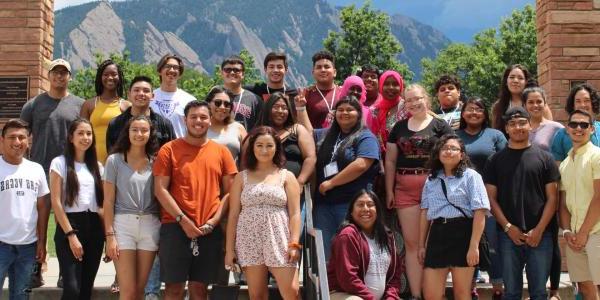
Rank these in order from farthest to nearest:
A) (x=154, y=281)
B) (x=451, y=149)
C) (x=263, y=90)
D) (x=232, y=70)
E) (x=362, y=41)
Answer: (x=362, y=41)
(x=263, y=90)
(x=232, y=70)
(x=154, y=281)
(x=451, y=149)

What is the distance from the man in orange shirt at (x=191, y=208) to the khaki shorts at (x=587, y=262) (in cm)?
292

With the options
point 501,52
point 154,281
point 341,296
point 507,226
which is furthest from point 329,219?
point 501,52

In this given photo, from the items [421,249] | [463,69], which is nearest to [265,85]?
[421,249]

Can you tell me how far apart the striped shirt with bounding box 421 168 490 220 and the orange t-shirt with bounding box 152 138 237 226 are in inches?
68.8

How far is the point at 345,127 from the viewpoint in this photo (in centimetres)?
600

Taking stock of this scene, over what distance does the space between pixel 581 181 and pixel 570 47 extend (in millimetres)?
4542

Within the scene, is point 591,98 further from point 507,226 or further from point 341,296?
point 341,296

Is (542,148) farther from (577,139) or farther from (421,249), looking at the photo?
(421,249)


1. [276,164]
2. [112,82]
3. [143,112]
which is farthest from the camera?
[112,82]

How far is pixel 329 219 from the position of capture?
19.5ft

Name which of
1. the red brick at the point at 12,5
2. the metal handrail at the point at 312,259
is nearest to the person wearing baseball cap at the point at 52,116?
the metal handrail at the point at 312,259

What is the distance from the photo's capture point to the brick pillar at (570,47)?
9461mm

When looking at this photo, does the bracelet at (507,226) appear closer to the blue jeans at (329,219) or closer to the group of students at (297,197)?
the group of students at (297,197)

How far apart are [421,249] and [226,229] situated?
63.7 inches
